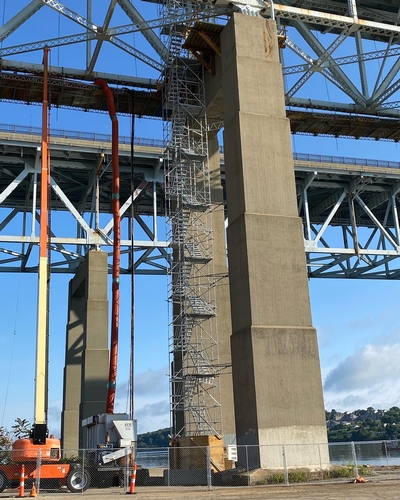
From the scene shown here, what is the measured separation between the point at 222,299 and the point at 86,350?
12.4 m

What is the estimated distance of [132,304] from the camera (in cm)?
3444

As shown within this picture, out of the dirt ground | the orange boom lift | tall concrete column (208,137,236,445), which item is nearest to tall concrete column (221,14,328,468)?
the dirt ground

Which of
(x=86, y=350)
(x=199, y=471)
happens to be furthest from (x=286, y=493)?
(x=86, y=350)

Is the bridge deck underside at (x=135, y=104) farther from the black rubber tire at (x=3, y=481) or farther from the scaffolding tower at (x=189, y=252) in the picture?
the black rubber tire at (x=3, y=481)

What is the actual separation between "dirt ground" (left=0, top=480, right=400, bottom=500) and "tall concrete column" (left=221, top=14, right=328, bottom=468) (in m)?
2.59

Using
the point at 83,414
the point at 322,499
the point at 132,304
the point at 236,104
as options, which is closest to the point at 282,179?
the point at 236,104

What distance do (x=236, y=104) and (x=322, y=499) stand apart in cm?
1709

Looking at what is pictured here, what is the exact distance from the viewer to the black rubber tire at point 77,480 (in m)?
23.5

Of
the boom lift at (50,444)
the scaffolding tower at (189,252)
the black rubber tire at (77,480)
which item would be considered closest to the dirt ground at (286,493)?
the black rubber tire at (77,480)

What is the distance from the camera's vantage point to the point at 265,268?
26500 millimetres

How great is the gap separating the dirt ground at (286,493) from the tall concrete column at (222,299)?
10.7 meters

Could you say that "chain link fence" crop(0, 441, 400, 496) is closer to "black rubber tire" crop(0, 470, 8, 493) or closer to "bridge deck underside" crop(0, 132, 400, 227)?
"black rubber tire" crop(0, 470, 8, 493)

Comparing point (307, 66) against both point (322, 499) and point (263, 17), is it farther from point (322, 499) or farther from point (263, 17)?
point (322, 499)

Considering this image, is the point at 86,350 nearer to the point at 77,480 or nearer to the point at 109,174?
the point at 109,174
